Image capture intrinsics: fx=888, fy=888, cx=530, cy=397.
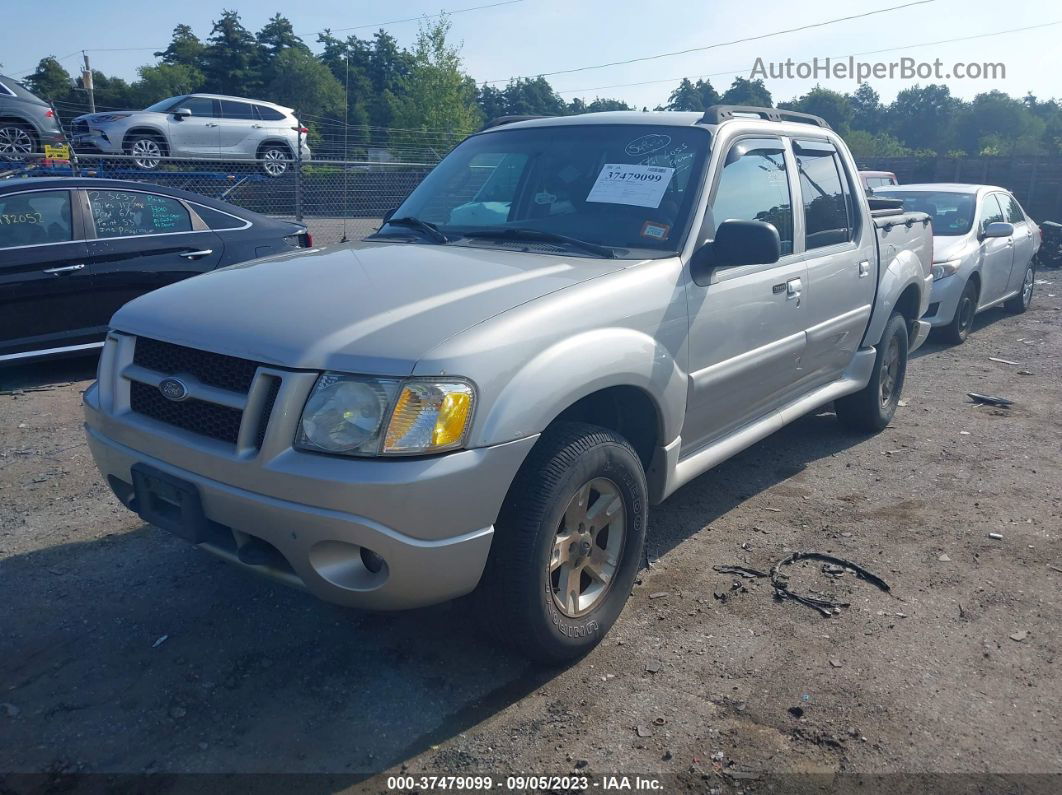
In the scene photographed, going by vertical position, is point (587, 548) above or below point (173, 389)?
below

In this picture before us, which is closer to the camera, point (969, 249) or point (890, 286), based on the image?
point (890, 286)

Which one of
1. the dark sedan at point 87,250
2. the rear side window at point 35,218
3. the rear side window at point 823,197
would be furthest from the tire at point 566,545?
the rear side window at point 35,218

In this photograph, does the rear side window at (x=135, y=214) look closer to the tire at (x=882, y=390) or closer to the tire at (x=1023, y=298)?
the tire at (x=882, y=390)

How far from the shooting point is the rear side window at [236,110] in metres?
19.3

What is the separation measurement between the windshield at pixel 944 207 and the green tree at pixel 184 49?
6815 cm

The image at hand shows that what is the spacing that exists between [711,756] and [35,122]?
13.7 m

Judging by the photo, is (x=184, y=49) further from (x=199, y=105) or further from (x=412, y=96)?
(x=199, y=105)

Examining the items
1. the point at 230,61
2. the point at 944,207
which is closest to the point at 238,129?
the point at 944,207

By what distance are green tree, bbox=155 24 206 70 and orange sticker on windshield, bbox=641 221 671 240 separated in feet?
239

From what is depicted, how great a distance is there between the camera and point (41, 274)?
646 cm

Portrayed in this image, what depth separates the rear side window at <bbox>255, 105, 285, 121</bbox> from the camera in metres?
19.8

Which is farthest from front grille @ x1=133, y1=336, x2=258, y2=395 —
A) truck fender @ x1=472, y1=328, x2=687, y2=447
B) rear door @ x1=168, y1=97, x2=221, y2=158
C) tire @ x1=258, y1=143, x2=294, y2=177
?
tire @ x1=258, y1=143, x2=294, y2=177

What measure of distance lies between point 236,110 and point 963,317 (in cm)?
1591

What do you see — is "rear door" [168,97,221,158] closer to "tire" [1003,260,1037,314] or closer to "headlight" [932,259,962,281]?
"headlight" [932,259,962,281]
